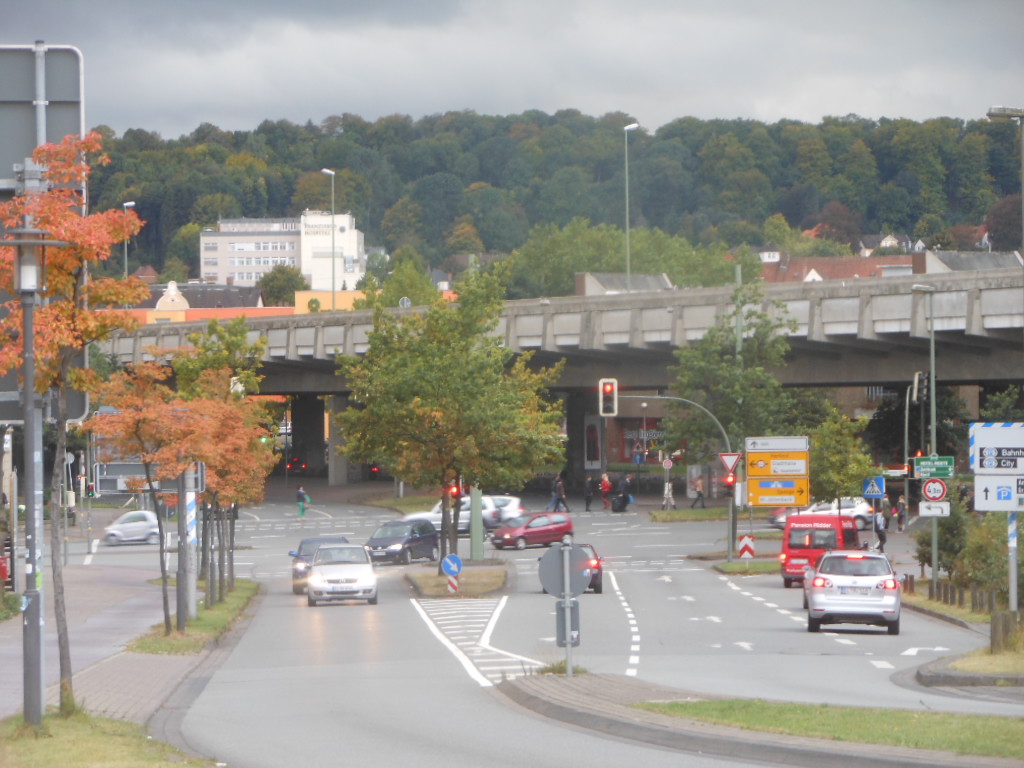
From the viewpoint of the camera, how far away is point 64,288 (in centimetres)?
1523

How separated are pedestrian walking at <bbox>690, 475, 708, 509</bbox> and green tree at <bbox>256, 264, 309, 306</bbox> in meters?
104

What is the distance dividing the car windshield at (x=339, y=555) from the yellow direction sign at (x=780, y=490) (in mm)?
19173

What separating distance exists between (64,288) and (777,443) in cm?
3880

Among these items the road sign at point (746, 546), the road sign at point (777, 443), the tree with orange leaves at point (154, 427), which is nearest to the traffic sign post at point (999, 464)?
the tree with orange leaves at point (154, 427)

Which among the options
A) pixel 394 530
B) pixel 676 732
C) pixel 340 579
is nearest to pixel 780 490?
pixel 394 530

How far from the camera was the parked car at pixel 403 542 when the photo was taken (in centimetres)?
5147

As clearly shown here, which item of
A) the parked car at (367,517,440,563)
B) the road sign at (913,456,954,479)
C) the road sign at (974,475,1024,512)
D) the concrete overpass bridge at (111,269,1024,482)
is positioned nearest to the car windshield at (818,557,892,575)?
the road sign at (974,475,1024,512)

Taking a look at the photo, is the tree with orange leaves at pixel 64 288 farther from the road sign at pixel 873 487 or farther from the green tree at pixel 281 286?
the green tree at pixel 281 286

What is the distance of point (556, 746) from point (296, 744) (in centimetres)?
233

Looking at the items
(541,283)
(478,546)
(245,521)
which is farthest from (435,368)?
(541,283)

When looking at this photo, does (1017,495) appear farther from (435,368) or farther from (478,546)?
(478,546)

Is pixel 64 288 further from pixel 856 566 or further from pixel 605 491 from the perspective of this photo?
pixel 605 491

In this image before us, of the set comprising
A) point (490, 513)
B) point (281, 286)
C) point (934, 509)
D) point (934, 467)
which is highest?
point (281, 286)

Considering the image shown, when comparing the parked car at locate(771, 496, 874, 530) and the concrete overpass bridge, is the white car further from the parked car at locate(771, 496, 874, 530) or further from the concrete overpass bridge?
the parked car at locate(771, 496, 874, 530)
